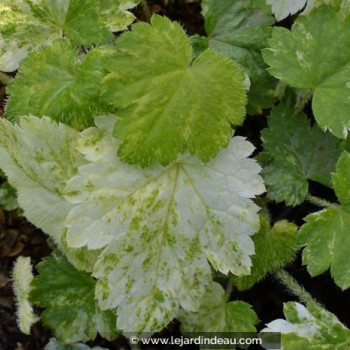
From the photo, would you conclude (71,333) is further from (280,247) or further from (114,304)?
(280,247)

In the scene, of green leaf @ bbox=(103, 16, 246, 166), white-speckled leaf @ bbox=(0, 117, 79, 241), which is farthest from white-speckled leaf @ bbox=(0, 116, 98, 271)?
green leaf @ bbox=(103, 16, 246, 166)

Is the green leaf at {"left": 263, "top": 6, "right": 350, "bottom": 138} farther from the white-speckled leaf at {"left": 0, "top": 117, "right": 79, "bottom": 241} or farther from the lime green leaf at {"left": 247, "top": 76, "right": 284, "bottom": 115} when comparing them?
the white-speckled leaf at {"left": 0, "top": 117, "right": 79, "bottom": 241}

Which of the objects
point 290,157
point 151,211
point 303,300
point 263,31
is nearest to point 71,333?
point 151,211

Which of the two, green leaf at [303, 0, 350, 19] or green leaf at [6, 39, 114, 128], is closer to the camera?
green leaf at [6, 39, 114, 128]

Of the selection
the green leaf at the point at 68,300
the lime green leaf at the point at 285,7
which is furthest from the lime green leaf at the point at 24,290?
the lime green leaf at the point at 285,7

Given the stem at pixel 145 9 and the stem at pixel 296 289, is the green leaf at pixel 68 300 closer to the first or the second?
the stem at pixel 296 289
